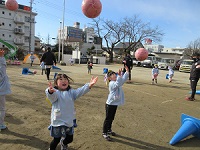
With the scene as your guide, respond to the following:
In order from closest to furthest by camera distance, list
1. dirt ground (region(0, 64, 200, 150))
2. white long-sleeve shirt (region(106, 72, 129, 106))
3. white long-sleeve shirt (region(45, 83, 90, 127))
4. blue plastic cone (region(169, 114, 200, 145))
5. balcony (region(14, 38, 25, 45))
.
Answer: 1. white long-sleeve shirt (region(45, 83, 90, 127))
2. dirt ground (region(0, 64, 200, 150))
3. white long-sleeve shirt (region(106, 72, 129, 106))
4. blue plastic cone (region(169, 114, 200, 145))
5. balcony (region(14, 38, 25, 45))

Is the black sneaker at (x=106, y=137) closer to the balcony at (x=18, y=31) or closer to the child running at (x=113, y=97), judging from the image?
the child running at (x=113, y=97)

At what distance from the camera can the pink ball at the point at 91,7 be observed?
7.57 meters

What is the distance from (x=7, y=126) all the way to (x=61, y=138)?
1.76 meters

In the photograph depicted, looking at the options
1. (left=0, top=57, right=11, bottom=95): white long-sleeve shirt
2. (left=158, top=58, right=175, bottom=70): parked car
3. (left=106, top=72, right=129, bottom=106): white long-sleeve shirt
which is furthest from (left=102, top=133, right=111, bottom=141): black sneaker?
(left=158, top=58, right=175, bottom=70): parked car

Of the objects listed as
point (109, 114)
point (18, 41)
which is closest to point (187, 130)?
point (109, 114)

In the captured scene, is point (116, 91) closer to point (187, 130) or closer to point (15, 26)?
point (187, 130)

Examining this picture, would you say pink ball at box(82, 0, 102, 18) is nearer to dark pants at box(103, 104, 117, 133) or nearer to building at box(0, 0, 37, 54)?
dark pants at box(103, 104, 117, 133)

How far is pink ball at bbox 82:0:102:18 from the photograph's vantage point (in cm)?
757

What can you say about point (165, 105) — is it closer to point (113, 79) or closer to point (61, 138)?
point (113, 79)

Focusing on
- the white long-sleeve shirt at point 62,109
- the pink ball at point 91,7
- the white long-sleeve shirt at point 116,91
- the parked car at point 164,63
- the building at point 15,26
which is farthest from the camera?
the building at point 15,26

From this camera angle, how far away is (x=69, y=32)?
8762cm

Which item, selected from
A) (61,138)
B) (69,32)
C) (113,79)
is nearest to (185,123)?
(113,79)

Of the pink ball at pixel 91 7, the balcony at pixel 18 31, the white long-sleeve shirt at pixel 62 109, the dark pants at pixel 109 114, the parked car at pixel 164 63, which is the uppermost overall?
the balcony at pixel 18 31

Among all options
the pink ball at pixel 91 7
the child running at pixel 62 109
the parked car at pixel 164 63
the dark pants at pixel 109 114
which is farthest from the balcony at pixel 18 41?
the child running at pixel 62 109
